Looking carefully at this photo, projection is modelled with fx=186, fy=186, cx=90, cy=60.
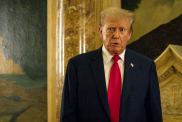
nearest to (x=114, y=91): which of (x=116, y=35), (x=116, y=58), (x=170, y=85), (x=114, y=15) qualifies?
(x=116, y=58)

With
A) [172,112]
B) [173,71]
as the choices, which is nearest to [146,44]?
[173,71]

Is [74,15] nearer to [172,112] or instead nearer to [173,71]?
[173,71]

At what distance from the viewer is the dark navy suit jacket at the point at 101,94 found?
151 centimetres

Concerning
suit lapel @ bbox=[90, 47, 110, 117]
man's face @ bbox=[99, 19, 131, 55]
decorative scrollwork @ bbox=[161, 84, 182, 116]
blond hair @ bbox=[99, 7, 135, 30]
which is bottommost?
decorative scrollwork @ bbox=[161, 84, 182, 116]

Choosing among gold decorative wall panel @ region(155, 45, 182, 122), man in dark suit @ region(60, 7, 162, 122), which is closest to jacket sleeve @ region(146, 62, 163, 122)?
man in dark suit @ region(60, 7, 162, 122)

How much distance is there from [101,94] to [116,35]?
1.65ft

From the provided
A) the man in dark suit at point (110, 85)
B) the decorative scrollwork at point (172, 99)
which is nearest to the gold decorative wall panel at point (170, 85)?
the decorative scrollwork at point (172, 99)

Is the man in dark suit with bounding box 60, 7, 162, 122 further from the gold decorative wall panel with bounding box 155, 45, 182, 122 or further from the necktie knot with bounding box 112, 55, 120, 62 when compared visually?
the gold decorative wall panel with bounding box 155, 45, 182, 122

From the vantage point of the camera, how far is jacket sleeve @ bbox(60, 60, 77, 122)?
153 cm

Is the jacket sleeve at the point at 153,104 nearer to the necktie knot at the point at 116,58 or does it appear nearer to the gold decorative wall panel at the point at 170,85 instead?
the necktie knot at the point at 116,58

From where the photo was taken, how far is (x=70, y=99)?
1.55 meters

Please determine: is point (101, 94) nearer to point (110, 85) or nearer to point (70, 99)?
point (110, 85)

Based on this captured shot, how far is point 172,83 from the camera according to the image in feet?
8.29

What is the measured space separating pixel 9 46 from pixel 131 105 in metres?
3.08
